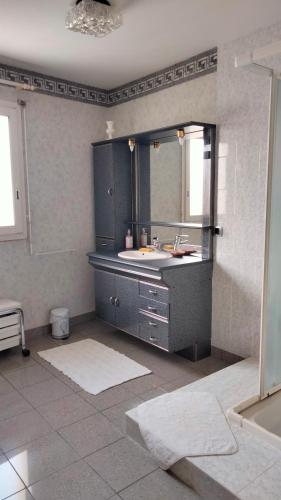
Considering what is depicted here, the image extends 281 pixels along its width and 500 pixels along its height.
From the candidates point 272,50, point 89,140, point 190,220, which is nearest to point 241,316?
point 190,220

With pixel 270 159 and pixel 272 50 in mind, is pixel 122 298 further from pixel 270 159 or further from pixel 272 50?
pixel 272 50

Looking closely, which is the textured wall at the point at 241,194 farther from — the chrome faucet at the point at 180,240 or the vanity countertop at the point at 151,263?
the chrome faucet at the point at 180,240

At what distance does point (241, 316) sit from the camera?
2.74 metres

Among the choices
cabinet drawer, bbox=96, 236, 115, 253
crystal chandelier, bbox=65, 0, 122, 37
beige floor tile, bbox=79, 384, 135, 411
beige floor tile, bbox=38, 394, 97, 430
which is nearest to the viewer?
crystal chandelier, bbox=65, 0, 122, 37

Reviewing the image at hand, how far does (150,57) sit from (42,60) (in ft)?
2.86

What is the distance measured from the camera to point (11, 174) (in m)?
3.20

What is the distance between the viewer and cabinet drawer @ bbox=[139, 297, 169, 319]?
2.72 m

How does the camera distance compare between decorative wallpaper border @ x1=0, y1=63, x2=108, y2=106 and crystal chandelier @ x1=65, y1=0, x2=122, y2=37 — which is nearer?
crystal chandelier @ x1=65, y1=0, x2=122, y2=37

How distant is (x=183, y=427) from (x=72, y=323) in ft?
6.82

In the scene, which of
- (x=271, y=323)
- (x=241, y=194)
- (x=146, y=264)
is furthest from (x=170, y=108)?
(x=271, y=323)

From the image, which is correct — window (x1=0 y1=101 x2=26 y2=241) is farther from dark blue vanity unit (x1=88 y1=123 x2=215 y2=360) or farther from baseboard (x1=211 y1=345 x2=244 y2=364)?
baseboard (x1=211 y1=345 x2=244 y2=364)

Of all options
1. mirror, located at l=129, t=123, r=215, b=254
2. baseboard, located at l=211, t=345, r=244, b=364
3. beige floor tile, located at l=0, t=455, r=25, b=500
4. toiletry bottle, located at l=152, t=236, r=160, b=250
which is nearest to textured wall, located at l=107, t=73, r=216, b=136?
mirror, located at l=129, t=123, r=215, b=254

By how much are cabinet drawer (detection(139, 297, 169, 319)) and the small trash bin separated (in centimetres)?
85

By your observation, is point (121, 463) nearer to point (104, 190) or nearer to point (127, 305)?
point (127, 305)
